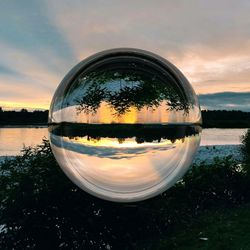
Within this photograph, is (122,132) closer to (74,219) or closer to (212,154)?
(74,219)

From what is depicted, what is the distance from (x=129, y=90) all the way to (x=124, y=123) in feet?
0.94

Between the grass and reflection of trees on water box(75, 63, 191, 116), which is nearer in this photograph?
reflection of trees on water box(75, 63, 191, 116)

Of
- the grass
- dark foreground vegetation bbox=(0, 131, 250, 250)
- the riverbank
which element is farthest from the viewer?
the riverbank

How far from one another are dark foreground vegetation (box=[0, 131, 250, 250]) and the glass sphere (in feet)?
6.87

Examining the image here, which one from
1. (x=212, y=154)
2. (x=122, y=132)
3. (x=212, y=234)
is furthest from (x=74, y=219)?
(x=212, y=154)

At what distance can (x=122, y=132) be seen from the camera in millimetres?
3695

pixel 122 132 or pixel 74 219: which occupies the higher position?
pixel 122 132

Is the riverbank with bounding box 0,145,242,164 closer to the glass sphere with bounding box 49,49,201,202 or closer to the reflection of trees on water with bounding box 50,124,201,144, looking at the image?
the glass sphere with bounding box 49,49,201,202

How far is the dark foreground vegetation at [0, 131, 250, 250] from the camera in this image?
5918 millimetres

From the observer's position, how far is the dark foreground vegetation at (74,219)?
592 centimetres

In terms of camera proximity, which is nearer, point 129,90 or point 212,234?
point 129,90

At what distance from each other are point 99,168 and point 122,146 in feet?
0.83

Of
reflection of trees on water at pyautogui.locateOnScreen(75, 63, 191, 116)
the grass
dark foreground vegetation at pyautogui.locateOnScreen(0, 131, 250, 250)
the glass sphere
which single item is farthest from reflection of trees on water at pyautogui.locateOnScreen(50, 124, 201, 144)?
the grass

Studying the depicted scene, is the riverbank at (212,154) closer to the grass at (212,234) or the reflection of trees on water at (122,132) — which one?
the grass at (212,234)
